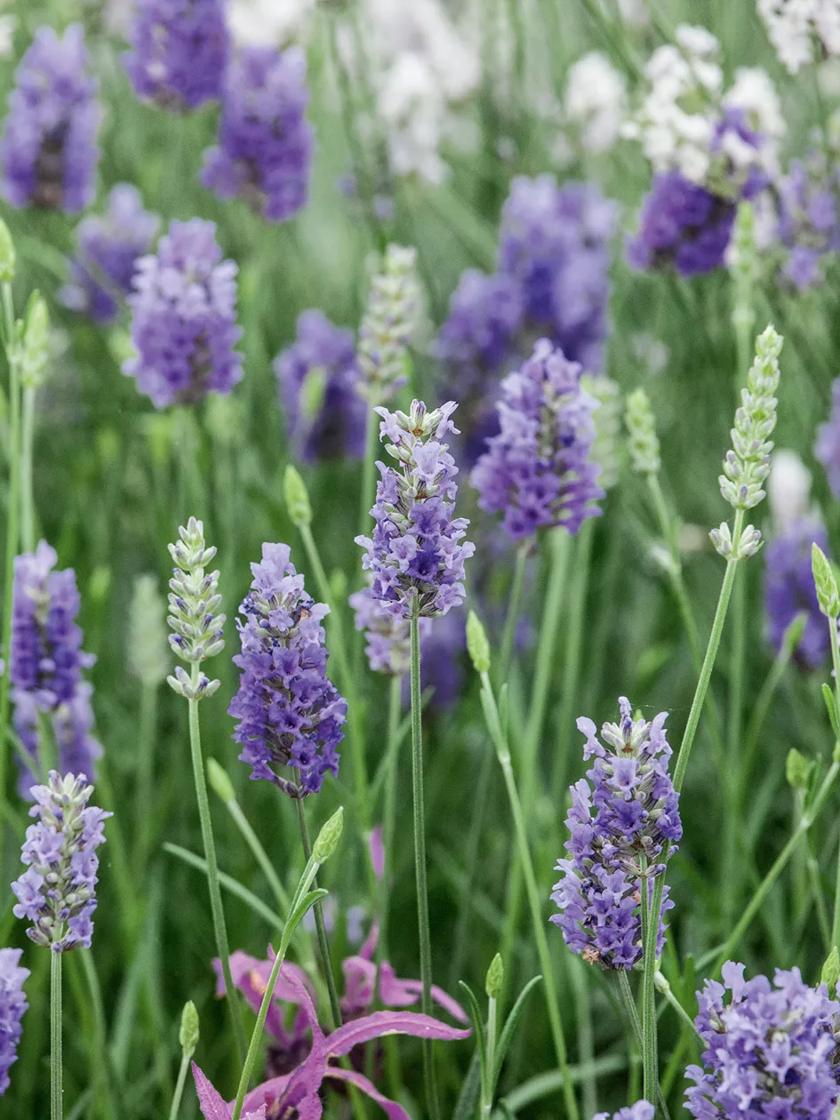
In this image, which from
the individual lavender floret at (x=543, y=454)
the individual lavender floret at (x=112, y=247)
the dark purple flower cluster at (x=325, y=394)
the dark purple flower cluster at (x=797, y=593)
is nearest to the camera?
the individual lavender floret at (x=543, y=454)

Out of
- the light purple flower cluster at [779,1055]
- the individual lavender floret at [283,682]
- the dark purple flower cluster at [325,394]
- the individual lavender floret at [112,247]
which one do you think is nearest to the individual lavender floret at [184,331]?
the dark purple flower cluster at [325,394]

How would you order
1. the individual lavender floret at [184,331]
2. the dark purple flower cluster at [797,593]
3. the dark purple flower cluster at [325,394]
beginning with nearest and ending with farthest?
the individual lavender floret at [184,331], the dark purple flower cluster at [797,593], the dark purple flower cluster at [325,394]

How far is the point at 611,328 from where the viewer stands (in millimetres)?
2281

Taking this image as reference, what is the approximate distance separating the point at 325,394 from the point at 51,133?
1.85 feet

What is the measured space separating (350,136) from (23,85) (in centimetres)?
49

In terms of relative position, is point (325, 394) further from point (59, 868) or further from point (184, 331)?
point (59, 868)

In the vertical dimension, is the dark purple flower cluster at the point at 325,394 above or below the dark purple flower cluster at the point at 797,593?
above

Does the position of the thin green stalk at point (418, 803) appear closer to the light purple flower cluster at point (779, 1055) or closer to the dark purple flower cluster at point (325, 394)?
the light purple flower cluster at point (779, 1055)

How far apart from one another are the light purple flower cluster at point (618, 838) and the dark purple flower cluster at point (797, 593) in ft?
3.39

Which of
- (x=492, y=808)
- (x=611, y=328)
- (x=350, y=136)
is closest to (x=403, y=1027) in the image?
(x=492, y=808)

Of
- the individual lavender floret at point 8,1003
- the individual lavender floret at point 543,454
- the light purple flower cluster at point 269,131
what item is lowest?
the individual lavender floret at point 8,1003

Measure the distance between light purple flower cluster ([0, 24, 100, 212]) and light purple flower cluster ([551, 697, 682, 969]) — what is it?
1.65 meters

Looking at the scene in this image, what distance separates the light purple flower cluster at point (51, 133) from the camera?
2268 mm

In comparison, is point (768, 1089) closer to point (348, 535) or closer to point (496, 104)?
point (348, 535)
